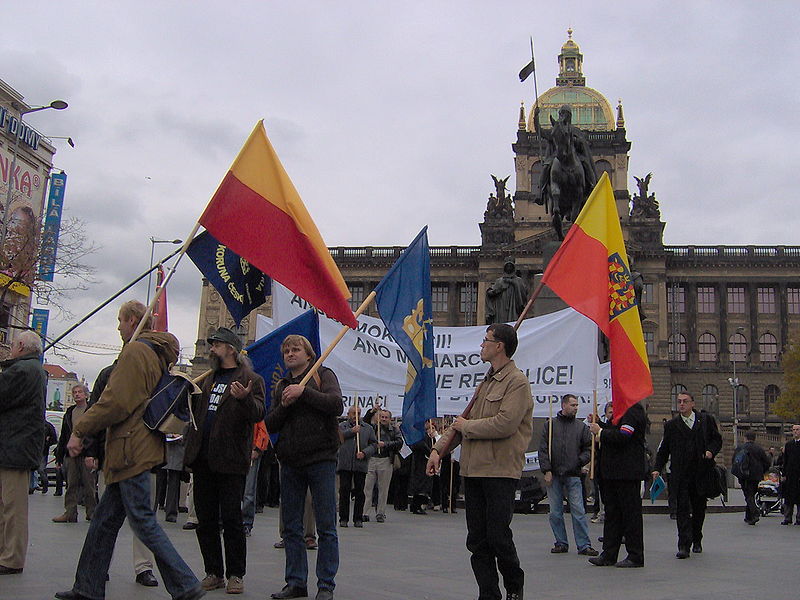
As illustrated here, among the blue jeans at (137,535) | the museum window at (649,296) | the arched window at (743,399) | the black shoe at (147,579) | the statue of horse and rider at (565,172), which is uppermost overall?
the museum window at (649,296)

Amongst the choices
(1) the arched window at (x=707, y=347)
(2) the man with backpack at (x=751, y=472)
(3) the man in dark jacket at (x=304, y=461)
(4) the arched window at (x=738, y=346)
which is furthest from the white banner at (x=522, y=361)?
(4) the arched window at (x=738, y=346)

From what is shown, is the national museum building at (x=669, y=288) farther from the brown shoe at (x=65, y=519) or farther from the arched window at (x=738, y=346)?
the brown shoe at (x=65, y=519)

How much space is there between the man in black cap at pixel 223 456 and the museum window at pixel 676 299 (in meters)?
79.9

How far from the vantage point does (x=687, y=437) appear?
34.6ft

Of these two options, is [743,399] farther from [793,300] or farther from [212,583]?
[212,583]

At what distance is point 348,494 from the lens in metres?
14.2

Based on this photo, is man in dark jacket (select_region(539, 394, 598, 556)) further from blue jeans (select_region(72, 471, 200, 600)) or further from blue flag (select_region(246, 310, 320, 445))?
blue jeans (select_region(72, 471, 200, 600))

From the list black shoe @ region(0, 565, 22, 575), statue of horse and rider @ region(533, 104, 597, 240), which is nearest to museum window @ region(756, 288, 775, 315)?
statue of horse and rider @ region(533, 104, 597, 240)

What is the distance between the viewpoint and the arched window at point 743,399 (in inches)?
3115

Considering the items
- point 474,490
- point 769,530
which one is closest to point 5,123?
point 769,530

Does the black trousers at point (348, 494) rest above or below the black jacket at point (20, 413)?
below

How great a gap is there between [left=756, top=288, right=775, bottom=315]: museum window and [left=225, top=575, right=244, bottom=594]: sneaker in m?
83.0

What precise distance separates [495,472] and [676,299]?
80802 mm

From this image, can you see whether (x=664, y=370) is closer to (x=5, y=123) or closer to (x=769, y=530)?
(x=5, y=123)
